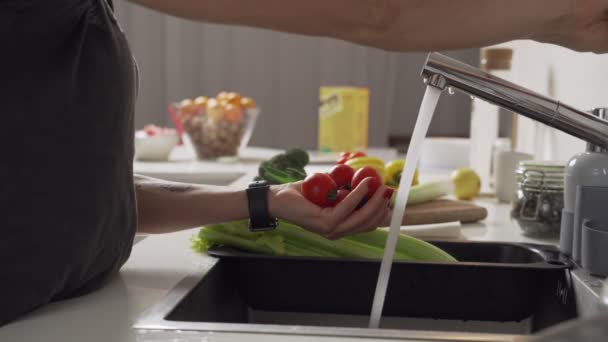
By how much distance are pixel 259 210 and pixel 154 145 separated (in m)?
1.58

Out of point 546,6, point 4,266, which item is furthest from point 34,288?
point 546,6

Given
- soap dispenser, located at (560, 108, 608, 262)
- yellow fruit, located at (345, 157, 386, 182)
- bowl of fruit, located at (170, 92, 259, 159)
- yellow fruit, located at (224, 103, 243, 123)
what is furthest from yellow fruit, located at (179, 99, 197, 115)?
soap dispenser, located at (560, 108, 608, 262)

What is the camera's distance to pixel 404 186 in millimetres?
921

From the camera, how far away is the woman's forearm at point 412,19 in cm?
60

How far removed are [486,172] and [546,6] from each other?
1463mm

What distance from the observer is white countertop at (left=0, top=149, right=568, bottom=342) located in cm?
71

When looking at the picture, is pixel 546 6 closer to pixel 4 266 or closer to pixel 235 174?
pixel 4 266

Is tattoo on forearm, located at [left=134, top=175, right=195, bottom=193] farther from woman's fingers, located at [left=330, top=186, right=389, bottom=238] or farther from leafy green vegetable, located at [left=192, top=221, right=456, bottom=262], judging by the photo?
woman's fingers, located at [left=330, top=186, right=389, bottom=238]

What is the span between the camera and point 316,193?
1.01 metres

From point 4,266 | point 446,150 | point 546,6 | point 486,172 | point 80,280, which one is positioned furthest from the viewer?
point 446,150

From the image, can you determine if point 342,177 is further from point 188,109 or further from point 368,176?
point 188,109

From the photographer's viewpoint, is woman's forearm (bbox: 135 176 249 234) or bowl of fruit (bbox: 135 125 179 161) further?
bowl of fruit (bbox: 135 125 179 161)

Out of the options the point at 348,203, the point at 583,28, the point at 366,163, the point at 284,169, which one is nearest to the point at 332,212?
the point at 348,203

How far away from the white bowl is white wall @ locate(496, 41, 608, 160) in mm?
1239
